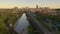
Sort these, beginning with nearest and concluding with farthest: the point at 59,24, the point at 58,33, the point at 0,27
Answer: the point at 58,33 < the point at 0,27 < the point at 59,24

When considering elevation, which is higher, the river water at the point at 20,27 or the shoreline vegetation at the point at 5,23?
the shoreline vegetation at the point at 5,23

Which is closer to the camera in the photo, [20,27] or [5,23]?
[5,23]

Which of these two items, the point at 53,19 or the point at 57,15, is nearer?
the point at 57,15

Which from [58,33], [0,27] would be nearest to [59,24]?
[58,33]

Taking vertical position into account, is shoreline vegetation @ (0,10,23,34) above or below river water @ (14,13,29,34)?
above

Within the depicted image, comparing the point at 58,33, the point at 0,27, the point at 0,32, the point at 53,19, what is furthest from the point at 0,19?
the point at 58,33

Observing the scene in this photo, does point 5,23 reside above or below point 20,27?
above

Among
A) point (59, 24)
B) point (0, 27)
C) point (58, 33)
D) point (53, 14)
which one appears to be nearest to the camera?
point (58, 33)

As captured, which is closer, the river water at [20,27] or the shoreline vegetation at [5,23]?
the shoreline vegetation at [5,23]

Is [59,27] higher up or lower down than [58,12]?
lower down

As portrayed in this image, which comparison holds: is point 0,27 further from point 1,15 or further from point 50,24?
point 50,24

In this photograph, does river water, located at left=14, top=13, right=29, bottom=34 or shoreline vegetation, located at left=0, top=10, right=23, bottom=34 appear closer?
shoreline vegetation, located at left=0, top=10, right=23, bottom=34
